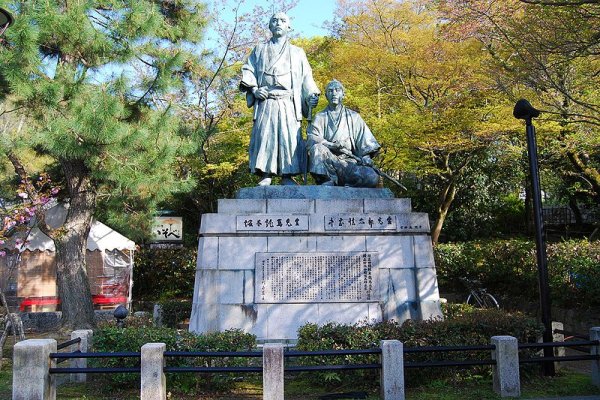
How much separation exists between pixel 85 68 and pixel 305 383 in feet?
26.6

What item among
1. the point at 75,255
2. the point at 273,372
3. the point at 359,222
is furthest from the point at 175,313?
the point at 273,372

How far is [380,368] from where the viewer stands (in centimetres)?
582

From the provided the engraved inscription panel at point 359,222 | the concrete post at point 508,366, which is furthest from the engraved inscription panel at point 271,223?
the concrete post at point 508,366

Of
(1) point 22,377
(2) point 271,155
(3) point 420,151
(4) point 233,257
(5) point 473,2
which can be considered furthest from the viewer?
(3) point 420,151

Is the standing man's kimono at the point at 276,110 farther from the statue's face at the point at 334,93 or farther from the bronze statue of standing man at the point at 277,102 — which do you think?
the statue's face at the point at 334,93

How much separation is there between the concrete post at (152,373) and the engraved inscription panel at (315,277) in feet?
6.81

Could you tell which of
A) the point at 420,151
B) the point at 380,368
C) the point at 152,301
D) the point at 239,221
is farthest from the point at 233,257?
the point at 152,301

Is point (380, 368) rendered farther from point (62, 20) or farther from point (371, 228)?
point (62, 20)

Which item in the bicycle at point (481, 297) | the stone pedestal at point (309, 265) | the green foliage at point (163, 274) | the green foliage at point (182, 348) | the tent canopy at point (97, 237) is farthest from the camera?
the green foliage at point (163, 274)

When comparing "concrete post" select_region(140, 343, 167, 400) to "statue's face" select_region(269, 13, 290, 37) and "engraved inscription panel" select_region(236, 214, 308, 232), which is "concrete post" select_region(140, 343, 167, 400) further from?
"statue's face" select_region(269, 13, 290, 37)

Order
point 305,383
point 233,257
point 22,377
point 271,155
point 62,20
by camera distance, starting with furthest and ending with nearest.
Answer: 1. point 62,20
2. point 271,155
3. point 233,257
4. point 305,383
5. point 22,377

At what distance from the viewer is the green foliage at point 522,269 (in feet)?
36.2

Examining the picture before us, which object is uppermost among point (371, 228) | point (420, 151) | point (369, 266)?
point (420, 151)

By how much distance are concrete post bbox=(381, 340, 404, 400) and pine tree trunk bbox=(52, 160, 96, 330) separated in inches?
352
